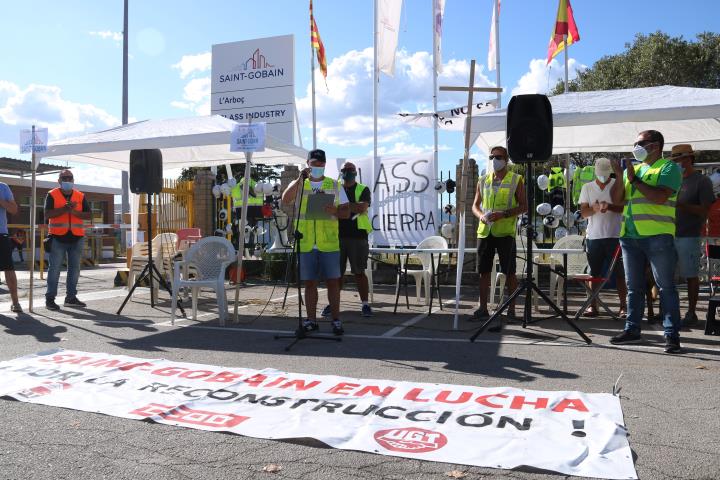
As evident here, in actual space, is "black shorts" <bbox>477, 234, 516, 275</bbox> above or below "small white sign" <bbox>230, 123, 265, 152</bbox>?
below

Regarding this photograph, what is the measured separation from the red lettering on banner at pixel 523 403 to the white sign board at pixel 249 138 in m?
4.70

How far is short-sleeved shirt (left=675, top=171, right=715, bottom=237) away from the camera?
7.03 m

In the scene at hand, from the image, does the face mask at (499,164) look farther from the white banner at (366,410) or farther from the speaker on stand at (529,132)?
the white banner at (366,410)

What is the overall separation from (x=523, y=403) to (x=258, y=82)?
540 inches

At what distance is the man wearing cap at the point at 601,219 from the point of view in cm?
761

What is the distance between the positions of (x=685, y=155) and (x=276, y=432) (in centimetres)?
589

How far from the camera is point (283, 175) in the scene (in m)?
15.0

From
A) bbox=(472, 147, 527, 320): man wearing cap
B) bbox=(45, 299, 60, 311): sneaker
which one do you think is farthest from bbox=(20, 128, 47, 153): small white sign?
bbox=(472, 147, 527, 320): man wearing cap

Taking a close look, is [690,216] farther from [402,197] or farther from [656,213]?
[402,197]

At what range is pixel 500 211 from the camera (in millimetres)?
7164

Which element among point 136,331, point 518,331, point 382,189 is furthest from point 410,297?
point 136,331

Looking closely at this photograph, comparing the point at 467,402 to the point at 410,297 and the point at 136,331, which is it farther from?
the point at 410,297

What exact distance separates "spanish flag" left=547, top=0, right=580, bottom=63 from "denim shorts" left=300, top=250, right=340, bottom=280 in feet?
39.6

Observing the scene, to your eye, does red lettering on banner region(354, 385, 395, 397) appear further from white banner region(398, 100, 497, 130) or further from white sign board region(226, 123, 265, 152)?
white banner region(398, 100, 497, 130)
